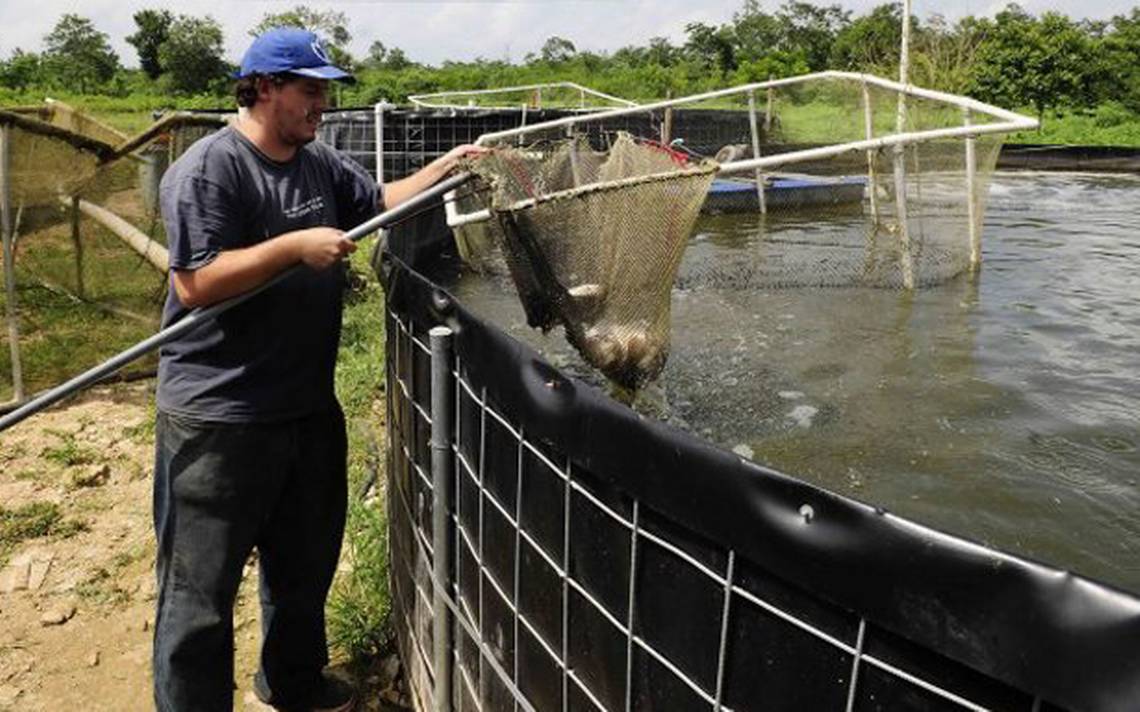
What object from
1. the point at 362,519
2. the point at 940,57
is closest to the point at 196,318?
the point at 362,519

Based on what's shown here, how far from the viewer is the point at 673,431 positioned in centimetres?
128

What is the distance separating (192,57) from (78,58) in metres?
12.3

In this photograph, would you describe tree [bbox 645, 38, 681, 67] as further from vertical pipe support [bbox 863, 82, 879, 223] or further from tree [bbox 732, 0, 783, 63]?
vertical pipe support [bbox 863, 82, 879, 223]

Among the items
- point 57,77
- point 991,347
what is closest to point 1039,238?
point 991,347

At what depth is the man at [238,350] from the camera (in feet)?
7.21

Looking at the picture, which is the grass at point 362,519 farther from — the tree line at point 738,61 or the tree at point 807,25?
the tree at point 807,25

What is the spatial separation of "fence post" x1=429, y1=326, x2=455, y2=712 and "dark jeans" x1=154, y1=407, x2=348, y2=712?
0.52 meters

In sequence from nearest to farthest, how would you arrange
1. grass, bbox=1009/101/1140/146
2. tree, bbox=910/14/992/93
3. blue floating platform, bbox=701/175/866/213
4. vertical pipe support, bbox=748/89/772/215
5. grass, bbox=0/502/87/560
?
grass, bbox=0/502/87/560
blue floating platform, bbox=701/175/866/213
vertical pipe support, bbox=748/89/772/215
tree, bbox=910/14/992/93
grass, bbox=1009/101/1140/146

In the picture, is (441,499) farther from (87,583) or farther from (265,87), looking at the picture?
(87,583)

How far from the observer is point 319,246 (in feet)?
7.15

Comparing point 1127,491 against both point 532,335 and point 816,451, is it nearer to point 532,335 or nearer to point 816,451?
point 816,451

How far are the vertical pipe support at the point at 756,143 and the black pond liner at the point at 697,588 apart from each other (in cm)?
737

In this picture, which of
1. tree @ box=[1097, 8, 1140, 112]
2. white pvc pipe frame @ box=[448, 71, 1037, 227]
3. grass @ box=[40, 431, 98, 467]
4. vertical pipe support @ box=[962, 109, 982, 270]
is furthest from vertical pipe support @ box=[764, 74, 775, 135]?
tree @ box=[1097, 8, 1140, 112]

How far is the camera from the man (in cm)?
220
